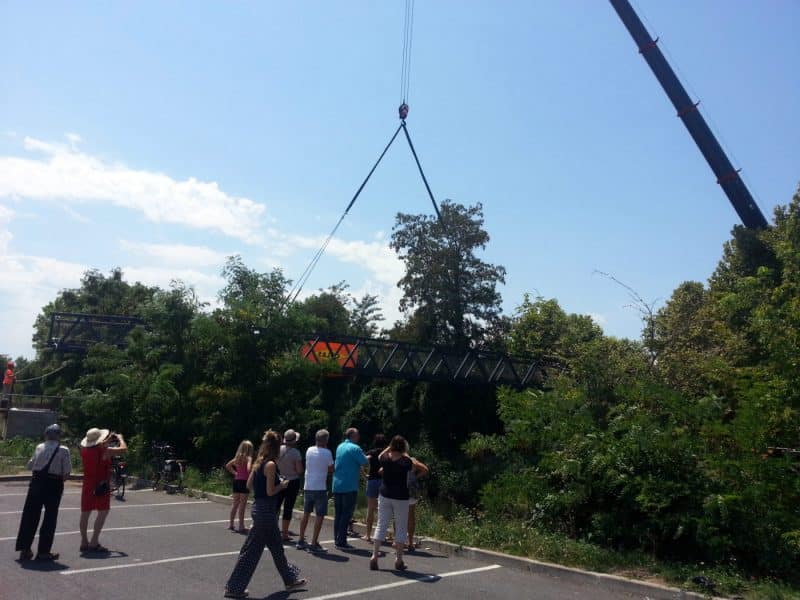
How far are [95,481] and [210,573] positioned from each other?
2183mm

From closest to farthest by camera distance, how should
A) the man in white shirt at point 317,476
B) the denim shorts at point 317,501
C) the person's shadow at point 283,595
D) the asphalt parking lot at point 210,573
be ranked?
1. the person's shadow at point 283,595
2. the asphalt parking lot at point 210,573
3. the denim shorts at point 317,501
4. the man in white shirt at point 317,476

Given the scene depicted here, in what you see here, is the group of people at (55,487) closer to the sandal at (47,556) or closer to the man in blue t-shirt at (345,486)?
the sandal at (47,556)

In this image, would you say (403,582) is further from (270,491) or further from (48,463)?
(48,463)

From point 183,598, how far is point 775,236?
27.3 meters

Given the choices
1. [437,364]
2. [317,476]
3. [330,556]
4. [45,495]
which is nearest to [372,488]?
[317,476]

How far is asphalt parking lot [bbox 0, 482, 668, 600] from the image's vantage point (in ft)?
25.5

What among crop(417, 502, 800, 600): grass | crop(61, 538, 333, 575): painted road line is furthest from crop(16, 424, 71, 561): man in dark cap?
crop(417, 502, 800, 600): grass

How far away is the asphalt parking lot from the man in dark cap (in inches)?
8.7

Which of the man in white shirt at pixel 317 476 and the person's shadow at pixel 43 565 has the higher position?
the man in white shirt at pixel 317 476

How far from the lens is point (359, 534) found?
469 inches

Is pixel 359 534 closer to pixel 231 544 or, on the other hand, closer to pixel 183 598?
pixel 231 544

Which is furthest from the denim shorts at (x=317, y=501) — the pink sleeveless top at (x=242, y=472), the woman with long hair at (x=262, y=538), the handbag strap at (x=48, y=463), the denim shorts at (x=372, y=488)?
the handbag strap at (x=48, y=463)

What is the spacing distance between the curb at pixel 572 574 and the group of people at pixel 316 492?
0.65m

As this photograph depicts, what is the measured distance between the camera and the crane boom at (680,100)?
29.2 metres
